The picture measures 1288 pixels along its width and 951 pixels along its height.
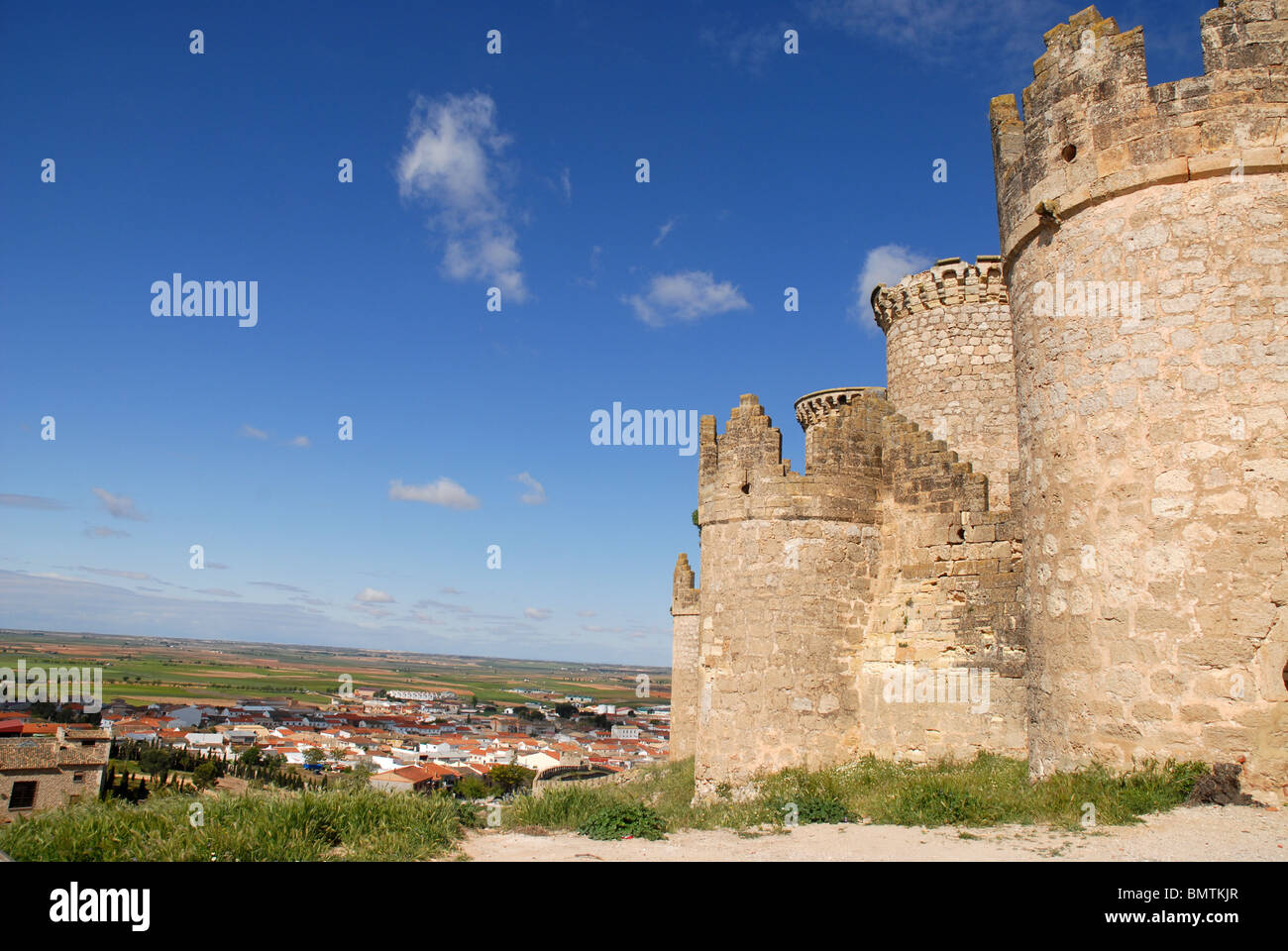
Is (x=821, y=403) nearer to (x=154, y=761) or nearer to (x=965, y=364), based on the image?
(x=965, y=364)

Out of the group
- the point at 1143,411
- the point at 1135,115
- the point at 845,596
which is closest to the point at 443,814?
the point at 845,596

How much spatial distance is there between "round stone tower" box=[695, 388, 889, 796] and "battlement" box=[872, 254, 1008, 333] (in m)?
5.45

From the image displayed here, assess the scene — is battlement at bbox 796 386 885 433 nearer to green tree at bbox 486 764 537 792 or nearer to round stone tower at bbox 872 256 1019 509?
round stone tower at bbox 872 256 1019 509

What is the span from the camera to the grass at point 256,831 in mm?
6105

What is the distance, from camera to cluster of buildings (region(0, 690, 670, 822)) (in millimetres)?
28859

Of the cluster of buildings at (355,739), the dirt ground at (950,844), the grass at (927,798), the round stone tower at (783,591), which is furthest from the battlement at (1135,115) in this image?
the cluster of buildings at (355,739)

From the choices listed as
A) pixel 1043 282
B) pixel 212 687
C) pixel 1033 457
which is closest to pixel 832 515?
pixel 1033 457

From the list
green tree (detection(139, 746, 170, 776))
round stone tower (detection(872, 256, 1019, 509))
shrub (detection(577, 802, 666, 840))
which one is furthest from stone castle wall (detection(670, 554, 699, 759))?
green tree (detection(139, 746, 170, 776))

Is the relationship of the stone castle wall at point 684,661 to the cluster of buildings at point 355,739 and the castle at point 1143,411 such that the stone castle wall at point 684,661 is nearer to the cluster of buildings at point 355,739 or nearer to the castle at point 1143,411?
the cluster of buildings at point 355,739

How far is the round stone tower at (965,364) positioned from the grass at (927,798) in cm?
728

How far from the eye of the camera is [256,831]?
249 inches
